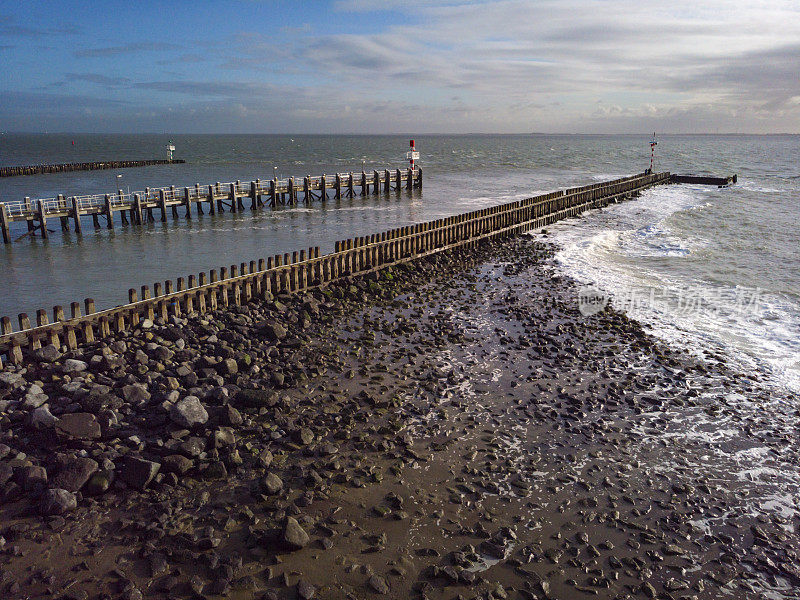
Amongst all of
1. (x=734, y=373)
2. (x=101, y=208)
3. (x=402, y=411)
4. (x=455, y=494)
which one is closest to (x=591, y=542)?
(x=455, y=494)

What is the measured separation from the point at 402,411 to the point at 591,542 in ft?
14.0

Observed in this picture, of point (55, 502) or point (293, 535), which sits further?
point (55, 502)

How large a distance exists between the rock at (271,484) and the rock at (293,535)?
2.75 ft

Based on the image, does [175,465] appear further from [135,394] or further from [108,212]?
[108,212]

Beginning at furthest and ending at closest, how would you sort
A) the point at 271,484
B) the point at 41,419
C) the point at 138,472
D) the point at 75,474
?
the point at 41,419 < the point at 271,484 < the point at 138,472 < the point at 75,474

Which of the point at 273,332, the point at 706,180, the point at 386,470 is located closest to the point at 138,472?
the point at 386,470

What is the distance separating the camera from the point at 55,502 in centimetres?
715

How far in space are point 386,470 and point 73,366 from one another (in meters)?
6.62

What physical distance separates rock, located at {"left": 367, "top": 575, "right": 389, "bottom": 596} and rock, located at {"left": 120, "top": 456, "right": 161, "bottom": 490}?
351 cm

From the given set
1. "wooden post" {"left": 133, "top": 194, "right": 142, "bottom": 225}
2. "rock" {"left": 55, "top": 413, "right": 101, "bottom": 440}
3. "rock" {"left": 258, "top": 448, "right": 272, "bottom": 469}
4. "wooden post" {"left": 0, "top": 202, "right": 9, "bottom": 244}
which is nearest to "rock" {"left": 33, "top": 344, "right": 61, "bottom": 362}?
"rock" {"left": 55, "top": 413, "right": 101, "bottom": 440}

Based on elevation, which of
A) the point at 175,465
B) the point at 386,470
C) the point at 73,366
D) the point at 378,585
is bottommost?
the point at 378,585

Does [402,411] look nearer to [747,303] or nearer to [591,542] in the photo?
[591,542]

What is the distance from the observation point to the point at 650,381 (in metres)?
12.5

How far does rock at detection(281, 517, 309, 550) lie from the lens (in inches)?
270
